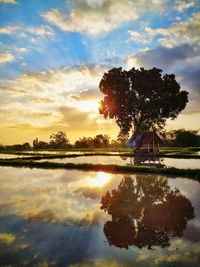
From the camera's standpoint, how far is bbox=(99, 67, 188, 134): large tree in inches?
2318

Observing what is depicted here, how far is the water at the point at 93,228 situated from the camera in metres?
7.71

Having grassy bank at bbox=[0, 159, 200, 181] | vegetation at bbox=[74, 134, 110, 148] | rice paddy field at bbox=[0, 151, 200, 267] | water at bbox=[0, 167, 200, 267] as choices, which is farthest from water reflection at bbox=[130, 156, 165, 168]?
vegetation at bbox=[74, 134, 110, 148]

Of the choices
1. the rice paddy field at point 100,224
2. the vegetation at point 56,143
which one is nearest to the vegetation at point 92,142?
the vegetation at point 56,143

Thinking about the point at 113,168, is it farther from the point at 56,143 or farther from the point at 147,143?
the point at 56,143

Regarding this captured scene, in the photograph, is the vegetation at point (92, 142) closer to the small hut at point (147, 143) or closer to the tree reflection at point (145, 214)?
the small hut at point (147, 143)

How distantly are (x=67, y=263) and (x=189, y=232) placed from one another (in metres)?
4.41

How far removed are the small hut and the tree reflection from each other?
34736 mm

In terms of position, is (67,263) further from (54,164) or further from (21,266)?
(54,164)

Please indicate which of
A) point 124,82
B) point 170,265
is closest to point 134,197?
point 170,265

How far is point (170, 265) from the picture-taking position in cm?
729

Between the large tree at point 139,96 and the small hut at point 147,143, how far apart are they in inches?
215

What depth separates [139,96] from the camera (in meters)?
60.2

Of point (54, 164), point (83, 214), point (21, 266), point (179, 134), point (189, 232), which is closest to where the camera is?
point (21, 266)

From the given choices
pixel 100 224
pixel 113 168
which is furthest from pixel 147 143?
pixel 100 224
